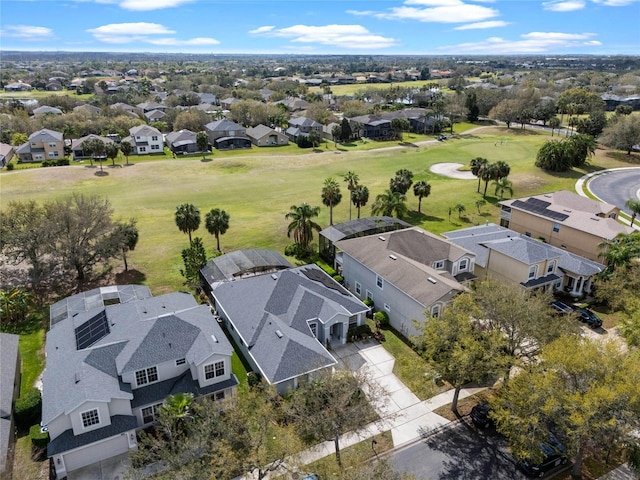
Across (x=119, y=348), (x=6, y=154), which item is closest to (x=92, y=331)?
(x=119, y=348)

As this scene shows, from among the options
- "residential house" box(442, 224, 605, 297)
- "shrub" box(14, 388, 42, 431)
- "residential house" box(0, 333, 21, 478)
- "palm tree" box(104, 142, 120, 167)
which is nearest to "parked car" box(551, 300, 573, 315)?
"residential house" box(442, 224, 605, 297)

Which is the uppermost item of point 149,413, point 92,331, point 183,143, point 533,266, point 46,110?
point 46,110

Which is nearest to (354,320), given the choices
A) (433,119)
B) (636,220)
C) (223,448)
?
(223,448)

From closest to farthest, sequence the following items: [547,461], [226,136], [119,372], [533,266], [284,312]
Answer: [547,461] < [119,372] < [284,312] < [533,266] < [226,136]

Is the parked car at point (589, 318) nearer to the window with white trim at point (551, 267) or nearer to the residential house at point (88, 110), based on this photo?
the window with white trim at point (551, 267)

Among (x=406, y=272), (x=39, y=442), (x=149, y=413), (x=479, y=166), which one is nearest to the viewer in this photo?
(x=39, y=442)

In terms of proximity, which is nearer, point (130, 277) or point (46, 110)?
point (130, 277)

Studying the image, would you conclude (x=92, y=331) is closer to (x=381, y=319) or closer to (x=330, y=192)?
(x=381, y=319)

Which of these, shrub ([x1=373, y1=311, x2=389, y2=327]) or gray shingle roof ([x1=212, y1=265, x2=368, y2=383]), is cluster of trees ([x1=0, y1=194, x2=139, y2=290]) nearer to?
gray shingle roof ([x1=212, y1=265, x2=368, y2=383])

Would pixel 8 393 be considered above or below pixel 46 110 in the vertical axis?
below
